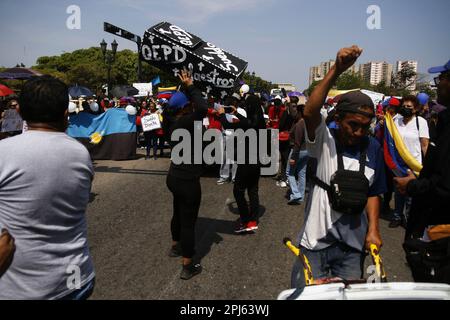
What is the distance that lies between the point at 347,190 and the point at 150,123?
1062 centimetres

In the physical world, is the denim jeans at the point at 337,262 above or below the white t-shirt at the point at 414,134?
below

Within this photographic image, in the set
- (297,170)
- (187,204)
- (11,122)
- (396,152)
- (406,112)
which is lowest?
(187,204)

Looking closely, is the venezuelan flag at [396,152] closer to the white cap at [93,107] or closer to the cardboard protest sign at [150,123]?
the cardboard protest sign at [150,123]

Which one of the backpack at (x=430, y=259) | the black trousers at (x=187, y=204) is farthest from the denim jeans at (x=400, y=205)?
the backpack at (x=430, y=259)

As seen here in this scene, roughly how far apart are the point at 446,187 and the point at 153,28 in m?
4.50

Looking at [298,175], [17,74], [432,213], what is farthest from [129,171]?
[17,74]

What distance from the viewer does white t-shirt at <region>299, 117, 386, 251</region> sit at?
2346 mm

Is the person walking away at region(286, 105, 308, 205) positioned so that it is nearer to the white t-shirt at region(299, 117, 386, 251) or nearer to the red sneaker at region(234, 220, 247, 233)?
the red sneaker at region(234, 220, 247, 233)

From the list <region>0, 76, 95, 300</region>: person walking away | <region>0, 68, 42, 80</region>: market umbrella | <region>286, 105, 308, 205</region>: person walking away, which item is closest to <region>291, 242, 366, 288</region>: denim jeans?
<region>0, 76, 95, 300</region>: person walking away

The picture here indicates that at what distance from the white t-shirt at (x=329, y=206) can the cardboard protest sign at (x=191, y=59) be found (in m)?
3.19

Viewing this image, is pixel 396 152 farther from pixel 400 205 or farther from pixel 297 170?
pixel 297 170

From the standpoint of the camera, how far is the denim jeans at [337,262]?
7.84 feet

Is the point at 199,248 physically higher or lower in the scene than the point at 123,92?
lower

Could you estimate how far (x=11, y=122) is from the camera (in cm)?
918
